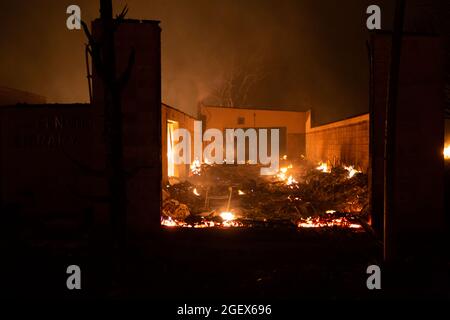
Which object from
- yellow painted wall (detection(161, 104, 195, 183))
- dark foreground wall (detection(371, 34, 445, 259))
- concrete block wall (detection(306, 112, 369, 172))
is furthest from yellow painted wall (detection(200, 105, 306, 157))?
dark foreground wall (detection(371, 34, 445, 259))

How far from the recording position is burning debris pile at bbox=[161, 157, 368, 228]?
7785mm

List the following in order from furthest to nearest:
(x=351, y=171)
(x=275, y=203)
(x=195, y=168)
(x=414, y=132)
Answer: (x=195, y=168), (x=351, y=171), (x=275, y=203), (x=414, y=132)

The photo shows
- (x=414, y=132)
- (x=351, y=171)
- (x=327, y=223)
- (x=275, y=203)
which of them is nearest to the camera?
(x=414, y=132)

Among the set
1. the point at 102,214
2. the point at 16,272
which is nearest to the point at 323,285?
the point at 102,214

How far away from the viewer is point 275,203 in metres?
11.4

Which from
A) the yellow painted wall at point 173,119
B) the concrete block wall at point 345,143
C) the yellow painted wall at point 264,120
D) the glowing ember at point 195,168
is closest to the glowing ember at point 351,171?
the concrete block wall at point 345,143

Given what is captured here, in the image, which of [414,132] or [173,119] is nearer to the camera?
[414,132]

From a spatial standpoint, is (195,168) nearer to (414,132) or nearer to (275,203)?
(275,203)

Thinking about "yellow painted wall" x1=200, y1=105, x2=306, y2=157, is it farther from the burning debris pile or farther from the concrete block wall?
the burning debris pile

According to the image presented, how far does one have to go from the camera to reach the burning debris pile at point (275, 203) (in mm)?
7785

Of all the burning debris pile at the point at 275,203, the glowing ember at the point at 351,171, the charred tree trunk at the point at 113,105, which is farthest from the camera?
the glowing ember at the point at 351,171

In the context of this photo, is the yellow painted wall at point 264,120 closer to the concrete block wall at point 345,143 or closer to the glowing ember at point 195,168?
the concrete block wall at point 345,143

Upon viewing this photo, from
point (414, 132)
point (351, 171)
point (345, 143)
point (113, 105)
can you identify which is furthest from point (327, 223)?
point (345, 143)
